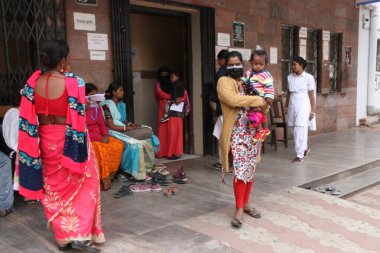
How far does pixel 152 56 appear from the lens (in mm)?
7258

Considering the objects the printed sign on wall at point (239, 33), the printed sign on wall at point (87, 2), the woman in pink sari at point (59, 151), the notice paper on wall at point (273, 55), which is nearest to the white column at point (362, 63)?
the notice paper on wall at point (273, 55)

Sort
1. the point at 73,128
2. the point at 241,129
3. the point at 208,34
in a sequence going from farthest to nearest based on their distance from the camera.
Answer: the point at 208,34
the point at 241,129
the point at 73,128

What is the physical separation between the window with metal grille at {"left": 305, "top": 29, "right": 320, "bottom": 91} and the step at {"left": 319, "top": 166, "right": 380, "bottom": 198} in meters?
3.36

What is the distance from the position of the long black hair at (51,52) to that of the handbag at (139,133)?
2.21m

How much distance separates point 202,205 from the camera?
412 centimetres

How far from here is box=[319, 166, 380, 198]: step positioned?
16.5 ft

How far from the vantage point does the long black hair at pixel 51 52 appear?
2771 millimetres

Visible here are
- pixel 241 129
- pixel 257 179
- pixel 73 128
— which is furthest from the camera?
pixel 257 179

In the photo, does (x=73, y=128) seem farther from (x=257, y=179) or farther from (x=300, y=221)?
(x=257, y=179)

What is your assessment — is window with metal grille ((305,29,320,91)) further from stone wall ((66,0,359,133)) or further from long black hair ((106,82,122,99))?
long black hair ((106,82,122,99))

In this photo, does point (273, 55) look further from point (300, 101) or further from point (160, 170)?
point (160, 170)

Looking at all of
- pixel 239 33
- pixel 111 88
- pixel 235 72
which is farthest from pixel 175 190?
pixel 239 33

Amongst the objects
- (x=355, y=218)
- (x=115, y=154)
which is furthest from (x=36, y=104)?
(x=355, y=218)

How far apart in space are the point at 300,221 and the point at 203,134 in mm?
2941
